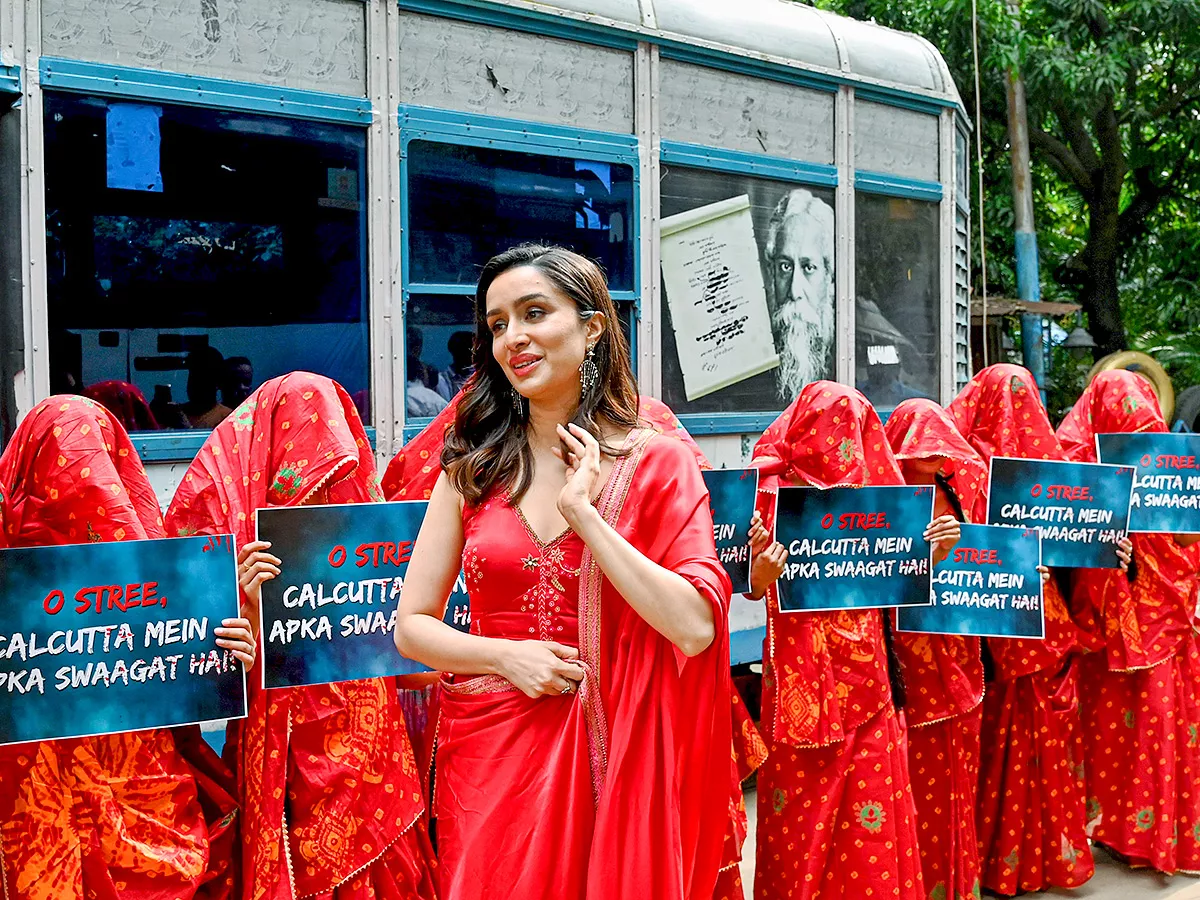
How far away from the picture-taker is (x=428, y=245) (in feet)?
15.3

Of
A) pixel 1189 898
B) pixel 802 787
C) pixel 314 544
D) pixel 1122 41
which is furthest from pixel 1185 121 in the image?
pixel 314 544

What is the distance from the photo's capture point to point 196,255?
4.09 metres

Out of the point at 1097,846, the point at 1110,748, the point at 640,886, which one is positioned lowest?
the point at 1097,846

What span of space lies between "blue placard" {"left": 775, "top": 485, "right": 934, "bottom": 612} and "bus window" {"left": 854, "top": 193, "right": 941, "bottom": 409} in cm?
228

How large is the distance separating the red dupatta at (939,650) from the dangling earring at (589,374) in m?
2.32

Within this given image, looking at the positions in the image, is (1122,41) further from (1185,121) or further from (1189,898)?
(1189,898)

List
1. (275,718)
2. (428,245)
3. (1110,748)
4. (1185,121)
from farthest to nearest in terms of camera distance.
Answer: (1185,121) < (1110,748) < (428,245) < (275,718)

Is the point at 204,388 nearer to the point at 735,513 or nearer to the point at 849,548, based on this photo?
the point at 735,513

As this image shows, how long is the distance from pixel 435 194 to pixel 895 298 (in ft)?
8.95

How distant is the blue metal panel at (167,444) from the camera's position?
3.95m

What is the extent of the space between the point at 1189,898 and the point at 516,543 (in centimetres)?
365

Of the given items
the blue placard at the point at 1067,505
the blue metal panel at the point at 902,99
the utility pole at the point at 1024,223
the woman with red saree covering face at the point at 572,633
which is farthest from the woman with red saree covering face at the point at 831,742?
the utility pole at the point at 1024,223

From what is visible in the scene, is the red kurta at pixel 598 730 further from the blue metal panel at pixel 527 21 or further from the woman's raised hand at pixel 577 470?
the blue metal panel at pixel 527 21

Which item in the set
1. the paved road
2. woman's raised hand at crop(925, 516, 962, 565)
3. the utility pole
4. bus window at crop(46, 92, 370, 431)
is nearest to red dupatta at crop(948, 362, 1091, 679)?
woman's raised hand at crop(925, 516, 962, 565)
